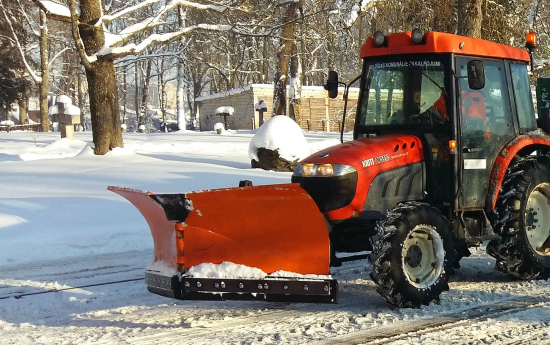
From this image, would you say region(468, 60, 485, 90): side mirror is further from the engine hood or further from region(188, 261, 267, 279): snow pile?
region(188, 261, 267, 279): snow pile

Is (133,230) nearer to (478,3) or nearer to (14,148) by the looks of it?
(478,3)

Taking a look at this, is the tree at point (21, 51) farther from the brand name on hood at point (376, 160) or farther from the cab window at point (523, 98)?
the brand name on hood at point (376, 160)

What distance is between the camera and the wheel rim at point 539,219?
6691 millimetres

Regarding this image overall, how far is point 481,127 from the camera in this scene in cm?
636

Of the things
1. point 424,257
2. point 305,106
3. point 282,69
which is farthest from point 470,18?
point 305,106

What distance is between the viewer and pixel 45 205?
10.6 m

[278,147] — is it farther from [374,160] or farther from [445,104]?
[374,160]

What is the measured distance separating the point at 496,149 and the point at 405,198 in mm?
1246

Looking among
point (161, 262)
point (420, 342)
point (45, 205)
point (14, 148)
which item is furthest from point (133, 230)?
point (14, 148)

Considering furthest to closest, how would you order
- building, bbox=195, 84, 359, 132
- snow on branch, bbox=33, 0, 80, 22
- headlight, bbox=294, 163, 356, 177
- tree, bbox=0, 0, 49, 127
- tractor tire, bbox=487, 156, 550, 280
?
building, bbox=195, 84, 359, 132
tree, bbox=0, 0, 49, 127
snow on branch, bbox=33, 0, 80, 22
tractor tire, bbox=487, 156, 550, 280
headlight, bbox=294, 163, 356, 177

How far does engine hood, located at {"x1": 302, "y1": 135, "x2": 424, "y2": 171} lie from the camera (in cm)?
557

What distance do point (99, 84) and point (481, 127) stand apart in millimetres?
10790

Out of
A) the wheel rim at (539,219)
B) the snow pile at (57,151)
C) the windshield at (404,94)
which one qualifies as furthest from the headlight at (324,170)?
the snow pile at (57,151)

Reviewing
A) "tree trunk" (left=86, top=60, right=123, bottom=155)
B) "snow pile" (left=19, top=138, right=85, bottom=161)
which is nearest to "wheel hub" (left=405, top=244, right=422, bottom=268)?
"tree trunk" (left=86, top=60, right=123, bottom=155)
